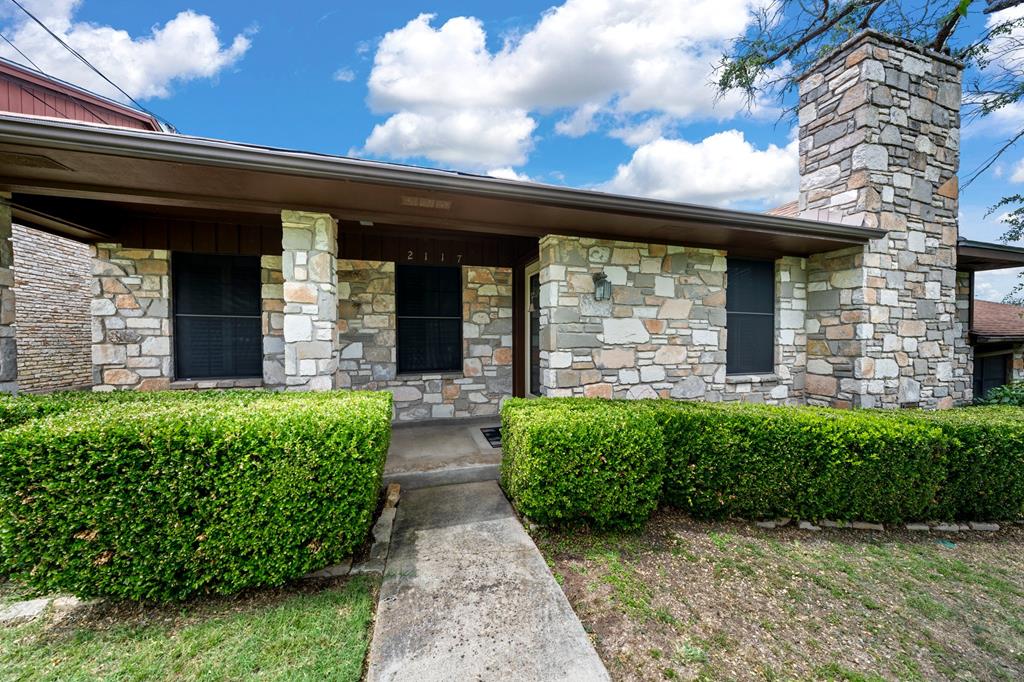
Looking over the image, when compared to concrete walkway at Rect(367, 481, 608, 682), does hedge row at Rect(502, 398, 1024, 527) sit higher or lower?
higher

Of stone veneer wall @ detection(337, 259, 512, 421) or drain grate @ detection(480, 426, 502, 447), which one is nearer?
drain grate @ detection(480, 426, 502, 447)

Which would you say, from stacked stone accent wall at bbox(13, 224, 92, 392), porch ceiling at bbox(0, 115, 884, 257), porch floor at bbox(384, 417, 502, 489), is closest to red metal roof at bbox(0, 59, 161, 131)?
stacked stone accent wall at bbox(13, 224, 92, 392)

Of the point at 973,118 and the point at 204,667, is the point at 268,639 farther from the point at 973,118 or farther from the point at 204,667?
the point at 973,118

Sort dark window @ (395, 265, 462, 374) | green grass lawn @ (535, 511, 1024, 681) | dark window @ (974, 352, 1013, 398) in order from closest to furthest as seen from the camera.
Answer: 1. green grass lawn @ (535, 511, 1024, 681)
2. dark window @ (395, 265, 462, 374)
3. dark window @ (974, 352, 1013, 398)

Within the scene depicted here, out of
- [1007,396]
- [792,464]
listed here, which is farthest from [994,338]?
[792,464]

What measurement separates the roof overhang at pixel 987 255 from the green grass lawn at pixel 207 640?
8.13 metres

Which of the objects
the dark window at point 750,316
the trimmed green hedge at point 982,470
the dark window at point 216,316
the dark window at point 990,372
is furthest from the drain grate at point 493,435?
the dark window at point 990,372

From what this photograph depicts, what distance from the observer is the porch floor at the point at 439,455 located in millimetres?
3498

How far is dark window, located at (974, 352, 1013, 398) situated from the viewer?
6.46 meters

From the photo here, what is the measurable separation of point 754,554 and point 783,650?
84cm

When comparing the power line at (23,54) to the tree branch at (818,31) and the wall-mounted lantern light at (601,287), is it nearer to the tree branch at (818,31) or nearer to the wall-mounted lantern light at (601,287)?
the wall-mounted lantern light at (601,287)

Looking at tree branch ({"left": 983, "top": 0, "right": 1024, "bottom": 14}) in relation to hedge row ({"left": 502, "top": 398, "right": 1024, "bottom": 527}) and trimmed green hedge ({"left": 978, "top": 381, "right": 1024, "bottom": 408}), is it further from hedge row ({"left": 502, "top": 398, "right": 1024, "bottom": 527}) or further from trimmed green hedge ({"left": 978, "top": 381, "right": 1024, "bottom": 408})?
trimmed green hedge ({"left": 978, "top": 381, "right": 1024, "bottom": 408})

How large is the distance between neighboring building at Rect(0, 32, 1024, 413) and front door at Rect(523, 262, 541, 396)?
0.10 ft

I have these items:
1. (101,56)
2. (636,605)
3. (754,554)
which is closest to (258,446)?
(636,605)
